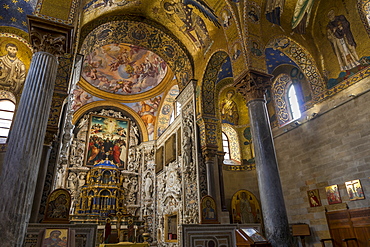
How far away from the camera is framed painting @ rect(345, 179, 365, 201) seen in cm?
791

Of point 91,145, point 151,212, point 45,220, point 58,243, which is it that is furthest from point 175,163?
point 58,243

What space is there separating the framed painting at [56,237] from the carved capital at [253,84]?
5.92 metres

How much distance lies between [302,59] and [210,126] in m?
4.72

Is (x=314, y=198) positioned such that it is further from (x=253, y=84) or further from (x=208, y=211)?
(x=253, y=84)

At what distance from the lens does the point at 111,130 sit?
18.8 meters

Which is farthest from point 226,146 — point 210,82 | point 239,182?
point 210,82

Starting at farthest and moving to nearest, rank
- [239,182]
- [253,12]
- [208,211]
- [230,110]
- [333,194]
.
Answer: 1. [230,110]
2. [239,182]
3. [253,12]
4. [333,194]
5. [208,211]

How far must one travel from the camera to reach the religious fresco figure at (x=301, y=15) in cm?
975

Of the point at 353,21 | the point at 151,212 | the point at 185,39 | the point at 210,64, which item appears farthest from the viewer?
the point at 151,212

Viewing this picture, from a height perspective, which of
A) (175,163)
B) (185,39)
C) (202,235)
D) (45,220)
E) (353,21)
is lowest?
(202,235)

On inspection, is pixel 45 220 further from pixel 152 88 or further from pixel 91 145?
pixel 152 88

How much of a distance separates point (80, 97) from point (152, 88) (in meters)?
5.07

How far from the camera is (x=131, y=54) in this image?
17.9 meters

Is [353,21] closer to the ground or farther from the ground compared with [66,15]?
farther from the ground
